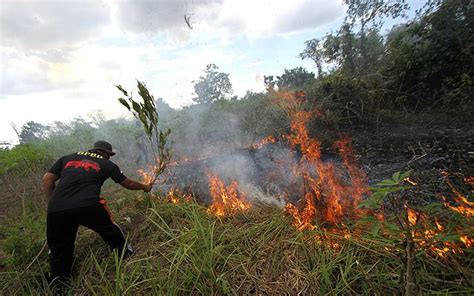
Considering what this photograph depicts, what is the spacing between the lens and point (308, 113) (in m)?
8.88

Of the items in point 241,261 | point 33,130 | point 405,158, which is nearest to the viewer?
point 241,261

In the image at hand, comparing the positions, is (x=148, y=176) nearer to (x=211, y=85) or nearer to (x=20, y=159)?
(x=20, y=159)

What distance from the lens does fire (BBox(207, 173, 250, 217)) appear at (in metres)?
3.88

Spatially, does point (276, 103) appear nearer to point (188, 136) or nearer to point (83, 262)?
point (188, 136)

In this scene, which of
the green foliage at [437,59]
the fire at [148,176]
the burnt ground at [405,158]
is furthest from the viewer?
the green foliage at [437,59]

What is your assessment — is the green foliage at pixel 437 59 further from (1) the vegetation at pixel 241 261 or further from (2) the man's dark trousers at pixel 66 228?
(2) the man's dark trousers at pixel 66 228

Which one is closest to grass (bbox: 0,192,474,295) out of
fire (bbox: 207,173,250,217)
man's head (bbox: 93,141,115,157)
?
fire (bbox: 207,173,250,217)

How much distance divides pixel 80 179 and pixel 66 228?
581mm

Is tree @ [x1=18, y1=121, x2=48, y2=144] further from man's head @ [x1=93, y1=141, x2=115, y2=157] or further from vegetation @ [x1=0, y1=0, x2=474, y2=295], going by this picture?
man's head @ [x1=93, y1=141, x2=115, y2=157]

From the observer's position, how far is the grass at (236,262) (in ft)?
7.61

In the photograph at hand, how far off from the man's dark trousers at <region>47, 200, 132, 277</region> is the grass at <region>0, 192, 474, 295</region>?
8.8 inches

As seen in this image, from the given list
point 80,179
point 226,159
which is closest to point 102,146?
point 80,179

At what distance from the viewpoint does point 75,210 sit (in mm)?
2967

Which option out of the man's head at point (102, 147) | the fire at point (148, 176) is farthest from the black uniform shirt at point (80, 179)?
the fire at point (148, 176)
